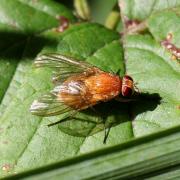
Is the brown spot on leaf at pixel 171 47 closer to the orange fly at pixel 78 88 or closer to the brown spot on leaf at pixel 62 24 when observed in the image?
the orange fly at pixel 78 88

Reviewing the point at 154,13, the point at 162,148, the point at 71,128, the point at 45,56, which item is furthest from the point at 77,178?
the point at 154,13

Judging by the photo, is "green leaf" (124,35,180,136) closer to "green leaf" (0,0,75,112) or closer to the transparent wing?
the transparent wing

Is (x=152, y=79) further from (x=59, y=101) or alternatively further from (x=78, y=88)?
(x=59, y=101)

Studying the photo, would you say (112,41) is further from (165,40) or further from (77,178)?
(77,178)

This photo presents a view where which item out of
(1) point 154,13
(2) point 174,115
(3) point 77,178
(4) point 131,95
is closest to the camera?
(3) point 77,178

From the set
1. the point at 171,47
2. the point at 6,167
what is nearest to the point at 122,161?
the point at 6,167

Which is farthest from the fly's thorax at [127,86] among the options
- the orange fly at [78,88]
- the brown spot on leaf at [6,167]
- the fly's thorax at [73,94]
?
the brown spot on leaf at [6,167]

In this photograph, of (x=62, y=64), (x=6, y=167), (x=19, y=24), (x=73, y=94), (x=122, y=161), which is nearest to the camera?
(x=122, y=161)
